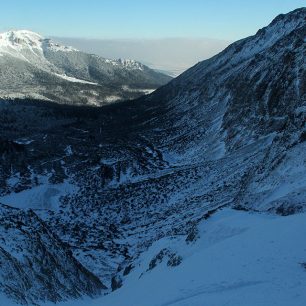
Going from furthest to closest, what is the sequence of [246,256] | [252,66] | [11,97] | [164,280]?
[11,97] < [252,66] < [164,280] < [246,256]

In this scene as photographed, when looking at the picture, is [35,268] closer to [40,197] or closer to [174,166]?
[40,197]

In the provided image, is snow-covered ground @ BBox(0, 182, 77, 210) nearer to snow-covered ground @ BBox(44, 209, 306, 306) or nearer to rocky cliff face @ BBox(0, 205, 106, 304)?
rocky cliff face @ BBox(0, 205, 106, 304)

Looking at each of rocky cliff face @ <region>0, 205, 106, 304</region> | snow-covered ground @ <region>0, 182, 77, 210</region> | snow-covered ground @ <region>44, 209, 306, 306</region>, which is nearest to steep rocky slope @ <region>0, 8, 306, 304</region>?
snow-covered ground @ <region>0, 182, 77, 210</region>

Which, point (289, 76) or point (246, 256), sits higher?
point (289, 76)

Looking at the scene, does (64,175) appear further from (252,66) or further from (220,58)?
(220,58)

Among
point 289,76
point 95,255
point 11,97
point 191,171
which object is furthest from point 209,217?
point 11,97

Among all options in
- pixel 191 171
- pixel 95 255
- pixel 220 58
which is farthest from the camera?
pixel 220 58

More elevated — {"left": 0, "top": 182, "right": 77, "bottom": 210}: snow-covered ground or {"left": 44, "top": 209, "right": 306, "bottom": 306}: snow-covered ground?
{"left": 44, "top": 209, "right": 306, "bottom": 306}: snow-covered ground

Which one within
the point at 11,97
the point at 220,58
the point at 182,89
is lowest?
the point at 11,97
